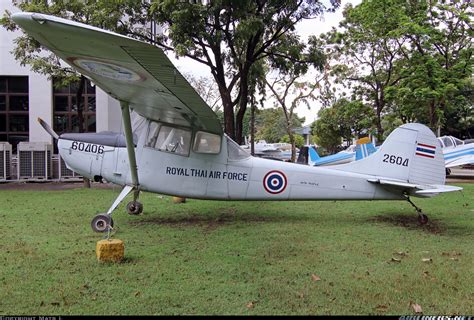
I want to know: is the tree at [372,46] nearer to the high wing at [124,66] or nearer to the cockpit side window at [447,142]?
the cockpit side window at [447,142]

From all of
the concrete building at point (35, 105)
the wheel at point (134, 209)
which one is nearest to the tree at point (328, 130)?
the concrete building at point (35, 105)

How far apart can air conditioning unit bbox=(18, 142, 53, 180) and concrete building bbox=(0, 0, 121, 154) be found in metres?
7.06

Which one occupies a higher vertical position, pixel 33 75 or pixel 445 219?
pixel 33 75

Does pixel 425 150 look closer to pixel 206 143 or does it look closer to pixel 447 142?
pixel 206 143

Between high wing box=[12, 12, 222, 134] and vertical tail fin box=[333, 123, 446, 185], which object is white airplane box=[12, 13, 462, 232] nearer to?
vertical tail fin box=[333, 123, 446, 185]

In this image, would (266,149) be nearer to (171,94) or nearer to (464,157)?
(464,157)

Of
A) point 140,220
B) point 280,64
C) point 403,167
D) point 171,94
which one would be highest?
point 280,64

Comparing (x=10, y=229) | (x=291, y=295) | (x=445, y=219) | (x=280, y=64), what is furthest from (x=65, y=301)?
(x=280, y=64)

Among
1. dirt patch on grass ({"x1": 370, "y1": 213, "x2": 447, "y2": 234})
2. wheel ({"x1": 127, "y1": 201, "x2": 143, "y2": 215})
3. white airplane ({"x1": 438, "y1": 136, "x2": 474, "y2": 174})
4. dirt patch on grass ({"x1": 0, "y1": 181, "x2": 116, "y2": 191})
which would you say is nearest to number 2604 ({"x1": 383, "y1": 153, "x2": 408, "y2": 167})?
dirt patch on grass ({"x1": 370, "y1": 213, "x2": 447, "y2": 234})

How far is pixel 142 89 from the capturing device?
19.9 feet

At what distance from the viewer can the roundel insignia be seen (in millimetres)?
8109

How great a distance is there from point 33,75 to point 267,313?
2378 cm

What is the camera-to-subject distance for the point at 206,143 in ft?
26.6

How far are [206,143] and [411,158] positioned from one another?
403 cm
